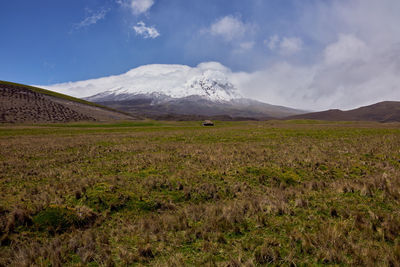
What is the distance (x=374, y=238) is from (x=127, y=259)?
6.05m

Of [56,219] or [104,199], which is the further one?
[104,199]

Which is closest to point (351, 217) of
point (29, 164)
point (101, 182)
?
point (101, 182)

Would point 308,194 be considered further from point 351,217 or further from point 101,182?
point 101,182

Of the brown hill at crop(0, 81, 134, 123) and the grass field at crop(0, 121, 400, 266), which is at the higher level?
the brown hill at crop(0, 81, 134, 123)

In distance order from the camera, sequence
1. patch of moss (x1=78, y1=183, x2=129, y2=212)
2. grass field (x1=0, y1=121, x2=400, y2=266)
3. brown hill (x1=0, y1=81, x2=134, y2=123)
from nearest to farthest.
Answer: grass field (x1=0, y1=121, x2=400, y2=266) < patch of moss (x1=78, y1=183, x2=129, y2=212) < brown hill (x1=0, y1=81, x2=134, y2=123)

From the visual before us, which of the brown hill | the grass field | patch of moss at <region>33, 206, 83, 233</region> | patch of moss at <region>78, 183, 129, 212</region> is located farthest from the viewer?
the brown hill

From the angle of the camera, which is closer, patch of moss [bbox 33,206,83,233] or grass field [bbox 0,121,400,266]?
grass field [bbox 0,121,400,266]

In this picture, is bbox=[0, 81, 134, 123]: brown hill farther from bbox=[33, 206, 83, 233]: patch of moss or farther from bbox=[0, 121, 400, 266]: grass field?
bbox=[33, 206, 83, 233]: patch of moss

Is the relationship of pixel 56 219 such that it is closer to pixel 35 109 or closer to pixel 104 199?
pixel 104 199

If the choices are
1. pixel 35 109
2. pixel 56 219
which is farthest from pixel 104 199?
pixel 35 109

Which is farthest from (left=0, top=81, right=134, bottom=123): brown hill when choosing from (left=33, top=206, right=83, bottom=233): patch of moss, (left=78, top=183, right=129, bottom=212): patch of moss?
(left=33, top=206, right=83, bottom=233): patch of moss

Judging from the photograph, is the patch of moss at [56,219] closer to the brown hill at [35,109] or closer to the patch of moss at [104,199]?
the patch of moss at [104,199]

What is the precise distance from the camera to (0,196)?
8.13m

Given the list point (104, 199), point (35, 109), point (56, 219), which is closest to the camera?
point (56, 219)
